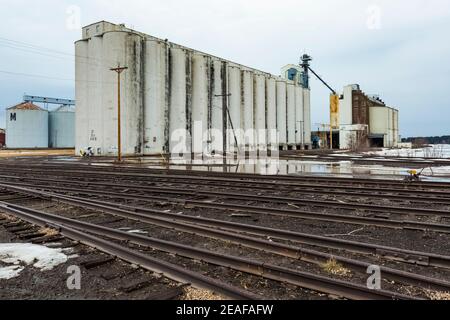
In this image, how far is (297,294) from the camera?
3.86 meters

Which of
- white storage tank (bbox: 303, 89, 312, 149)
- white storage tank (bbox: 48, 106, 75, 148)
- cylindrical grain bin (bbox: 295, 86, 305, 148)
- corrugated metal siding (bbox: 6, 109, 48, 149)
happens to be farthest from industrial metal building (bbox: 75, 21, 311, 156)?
white storage tank (bbox: 48, 106, 75, 148)

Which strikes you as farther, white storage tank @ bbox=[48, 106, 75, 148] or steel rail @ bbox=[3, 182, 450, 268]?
white storage tank @ bbox=[48, 106, 75, 148]

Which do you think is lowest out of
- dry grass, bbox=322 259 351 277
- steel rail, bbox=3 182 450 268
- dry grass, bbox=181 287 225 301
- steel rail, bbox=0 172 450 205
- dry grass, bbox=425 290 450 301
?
dry grass, bbox=181 287 225 301

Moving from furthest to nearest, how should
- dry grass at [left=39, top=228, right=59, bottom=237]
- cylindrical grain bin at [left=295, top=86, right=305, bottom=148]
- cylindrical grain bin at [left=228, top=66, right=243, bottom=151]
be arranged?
cylindrical grain bin at [left=295, top=86, right=305, bottom=148] < cylindrical grain bin at [left=228, top=66, right=243, bottom=151] < dry grass at [left=39, top=228, right=59, bottom=237]

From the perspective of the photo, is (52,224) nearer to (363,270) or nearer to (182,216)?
(182,216)

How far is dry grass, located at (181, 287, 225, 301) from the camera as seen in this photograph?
373 cm

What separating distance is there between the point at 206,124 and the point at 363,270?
167 ft

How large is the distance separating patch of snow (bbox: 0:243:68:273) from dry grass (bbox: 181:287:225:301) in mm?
2195

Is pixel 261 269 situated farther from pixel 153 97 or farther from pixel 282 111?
pixel 282 111

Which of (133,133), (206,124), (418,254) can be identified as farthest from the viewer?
(206,124)

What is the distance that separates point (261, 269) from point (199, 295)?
954 millimetres

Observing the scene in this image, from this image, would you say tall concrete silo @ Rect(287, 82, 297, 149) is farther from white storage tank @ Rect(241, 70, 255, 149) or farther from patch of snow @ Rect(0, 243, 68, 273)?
patch of snow @ Rect(0, 243, 68, 273)

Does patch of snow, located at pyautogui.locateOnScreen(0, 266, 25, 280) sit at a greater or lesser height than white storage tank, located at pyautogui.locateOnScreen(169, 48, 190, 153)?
lesser
